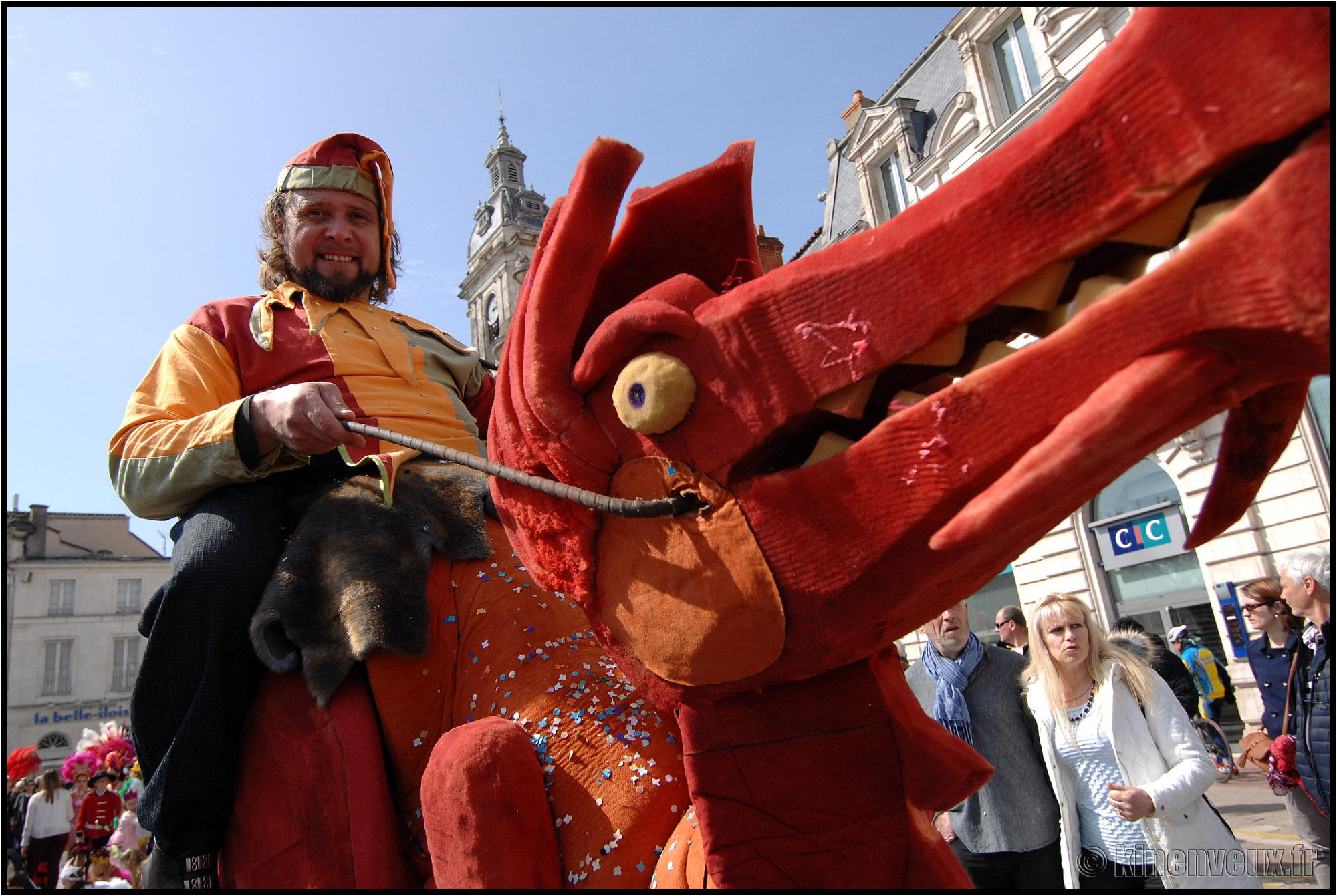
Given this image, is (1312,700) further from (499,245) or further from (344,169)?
(499,245)

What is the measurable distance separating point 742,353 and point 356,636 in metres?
0.94

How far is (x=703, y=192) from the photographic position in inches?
49.9

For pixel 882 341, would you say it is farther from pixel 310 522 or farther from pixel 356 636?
pixel 310 522

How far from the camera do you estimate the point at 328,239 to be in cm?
210

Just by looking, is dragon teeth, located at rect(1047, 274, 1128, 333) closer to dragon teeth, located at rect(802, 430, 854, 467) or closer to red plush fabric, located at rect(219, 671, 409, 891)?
dragon teeth, located at rect(802, 430, 854, 467)

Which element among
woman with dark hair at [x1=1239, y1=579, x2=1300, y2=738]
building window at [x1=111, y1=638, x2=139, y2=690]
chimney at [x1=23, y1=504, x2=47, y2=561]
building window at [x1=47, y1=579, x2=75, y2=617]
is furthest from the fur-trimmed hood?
chimney at [x1=23, y1=504, x2=47, y2=561]

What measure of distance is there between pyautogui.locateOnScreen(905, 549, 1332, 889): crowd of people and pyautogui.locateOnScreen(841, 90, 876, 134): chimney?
15.8 metres

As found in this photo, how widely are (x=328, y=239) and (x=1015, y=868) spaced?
11.4 feet

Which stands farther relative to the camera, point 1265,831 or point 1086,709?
point 1265,831

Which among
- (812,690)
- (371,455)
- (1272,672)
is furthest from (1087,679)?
(371,455)

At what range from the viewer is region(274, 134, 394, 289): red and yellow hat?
206 cm

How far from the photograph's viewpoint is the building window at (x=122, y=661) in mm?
33719

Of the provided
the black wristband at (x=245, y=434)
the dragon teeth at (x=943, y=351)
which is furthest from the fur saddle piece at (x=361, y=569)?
the dragon teeth at (x=943, y=351)

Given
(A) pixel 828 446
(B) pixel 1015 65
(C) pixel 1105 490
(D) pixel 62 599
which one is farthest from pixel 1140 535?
(D) pixel 62 599
